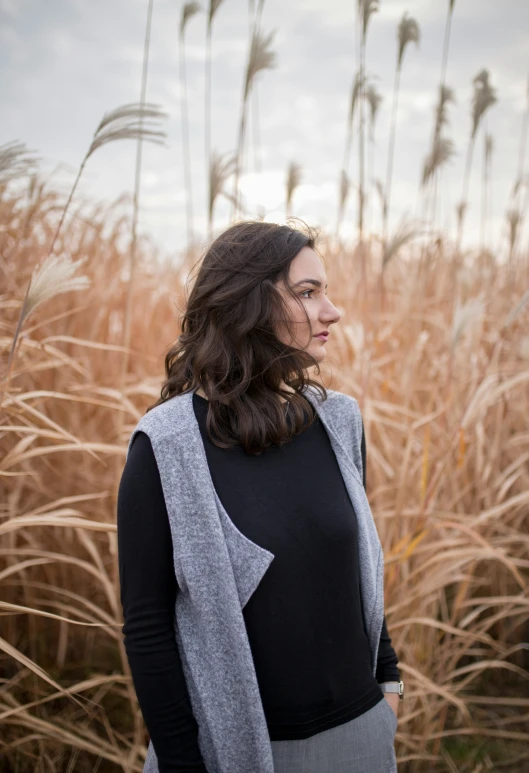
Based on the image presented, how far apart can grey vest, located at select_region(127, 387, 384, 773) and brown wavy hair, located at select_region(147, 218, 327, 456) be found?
5.3 inches

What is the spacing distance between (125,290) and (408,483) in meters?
1.46

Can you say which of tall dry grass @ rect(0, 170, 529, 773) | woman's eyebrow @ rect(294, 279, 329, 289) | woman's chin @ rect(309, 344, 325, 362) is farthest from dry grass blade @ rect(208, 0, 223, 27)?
woman's chin @ rect(309, 344, 325, 362)

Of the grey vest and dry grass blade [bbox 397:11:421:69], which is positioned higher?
dry grass blade [bbox 397:11:421:69]

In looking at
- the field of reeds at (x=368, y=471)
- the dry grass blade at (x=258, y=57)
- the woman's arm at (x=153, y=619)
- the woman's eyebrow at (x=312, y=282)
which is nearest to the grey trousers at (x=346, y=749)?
the woman's arm at (x=153, y=619)

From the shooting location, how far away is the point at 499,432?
210 centimetres

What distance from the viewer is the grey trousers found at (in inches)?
40.1

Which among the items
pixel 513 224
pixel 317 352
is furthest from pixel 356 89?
pixel 317 352

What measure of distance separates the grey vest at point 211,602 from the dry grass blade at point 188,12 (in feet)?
4.79

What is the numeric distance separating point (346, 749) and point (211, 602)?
37 cm

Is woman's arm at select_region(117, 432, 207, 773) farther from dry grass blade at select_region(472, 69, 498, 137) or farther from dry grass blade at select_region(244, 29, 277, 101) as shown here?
dry grass blade at select_region(472, 69, 498, 137)

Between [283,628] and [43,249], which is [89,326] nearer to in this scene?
[43,249]

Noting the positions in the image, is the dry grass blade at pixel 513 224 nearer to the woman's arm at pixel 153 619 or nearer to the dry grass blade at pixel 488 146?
the dry grass blade at pixel 488 146

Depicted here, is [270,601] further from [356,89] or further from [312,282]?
[356,89]

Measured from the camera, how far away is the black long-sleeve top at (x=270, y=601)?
1.00 metres
